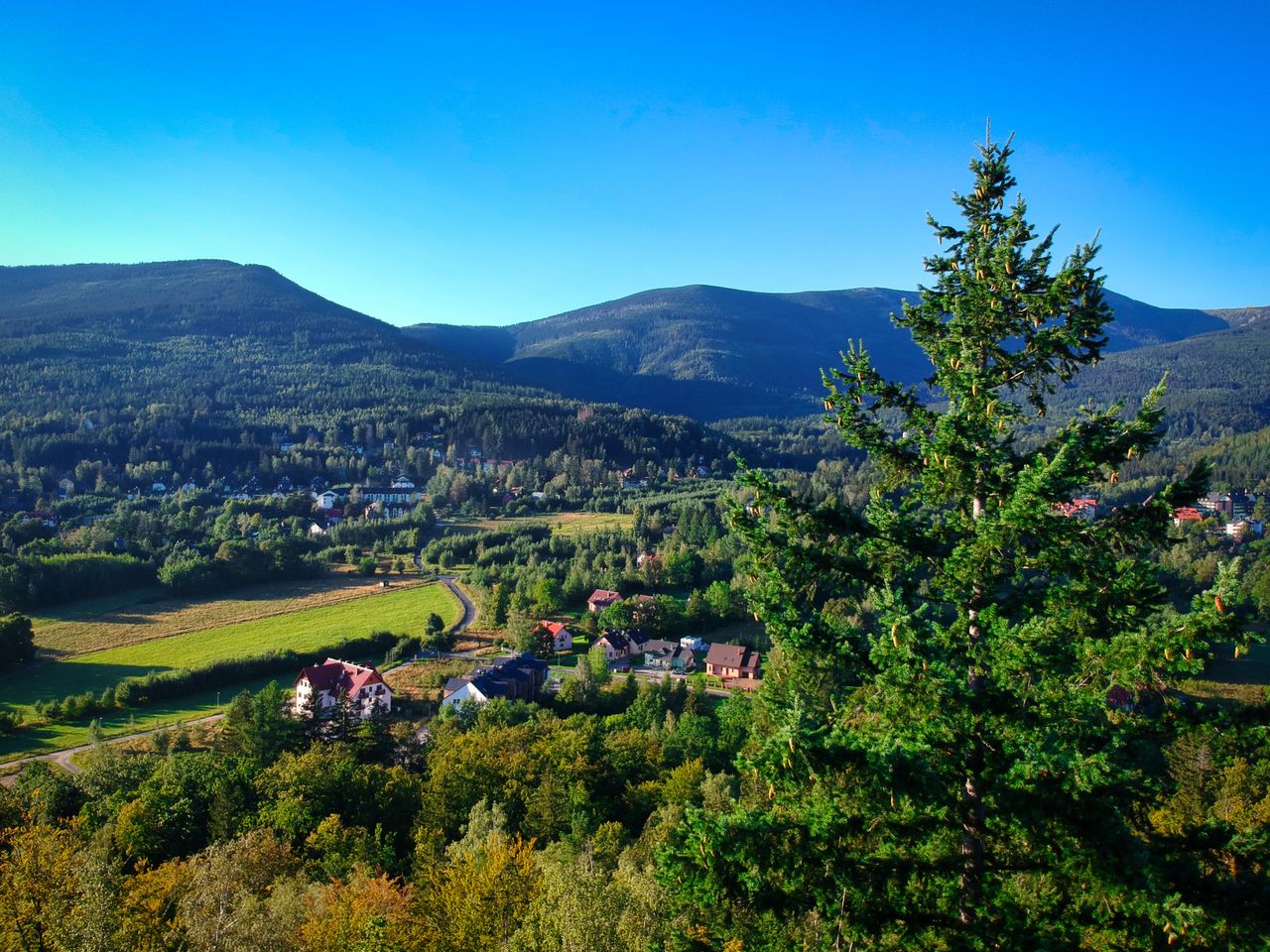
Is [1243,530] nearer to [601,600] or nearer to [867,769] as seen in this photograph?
[601,600]

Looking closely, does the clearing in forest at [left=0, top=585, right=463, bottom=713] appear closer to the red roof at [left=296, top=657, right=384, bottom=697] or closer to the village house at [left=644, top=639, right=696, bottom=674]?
the red roof at [left=296, top=657, right=384, bottom=697]

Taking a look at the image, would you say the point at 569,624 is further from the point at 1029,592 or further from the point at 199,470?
the point at 199,470

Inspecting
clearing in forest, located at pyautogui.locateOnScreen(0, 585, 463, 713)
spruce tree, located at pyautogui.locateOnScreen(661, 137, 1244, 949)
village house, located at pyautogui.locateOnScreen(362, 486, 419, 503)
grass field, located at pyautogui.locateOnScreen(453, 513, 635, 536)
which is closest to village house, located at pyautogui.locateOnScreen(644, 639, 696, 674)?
clearing in forest, located at pyautogui.locateOnScreen(0, 585, 463, 713)

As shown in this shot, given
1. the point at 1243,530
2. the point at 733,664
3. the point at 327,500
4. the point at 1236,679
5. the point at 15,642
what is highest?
the point at 1243,530

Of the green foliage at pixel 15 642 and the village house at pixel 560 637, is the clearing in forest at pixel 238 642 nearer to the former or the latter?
the green foliage at pixel 15 642

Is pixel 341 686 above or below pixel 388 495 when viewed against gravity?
above

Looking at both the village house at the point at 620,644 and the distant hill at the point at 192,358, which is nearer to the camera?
the village house at the point at 620,644

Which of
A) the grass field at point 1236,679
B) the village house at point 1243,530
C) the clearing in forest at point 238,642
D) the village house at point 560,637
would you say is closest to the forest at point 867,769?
the clearing in forest at point 238,642

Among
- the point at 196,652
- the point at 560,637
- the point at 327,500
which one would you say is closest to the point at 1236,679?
the point at 560,637
